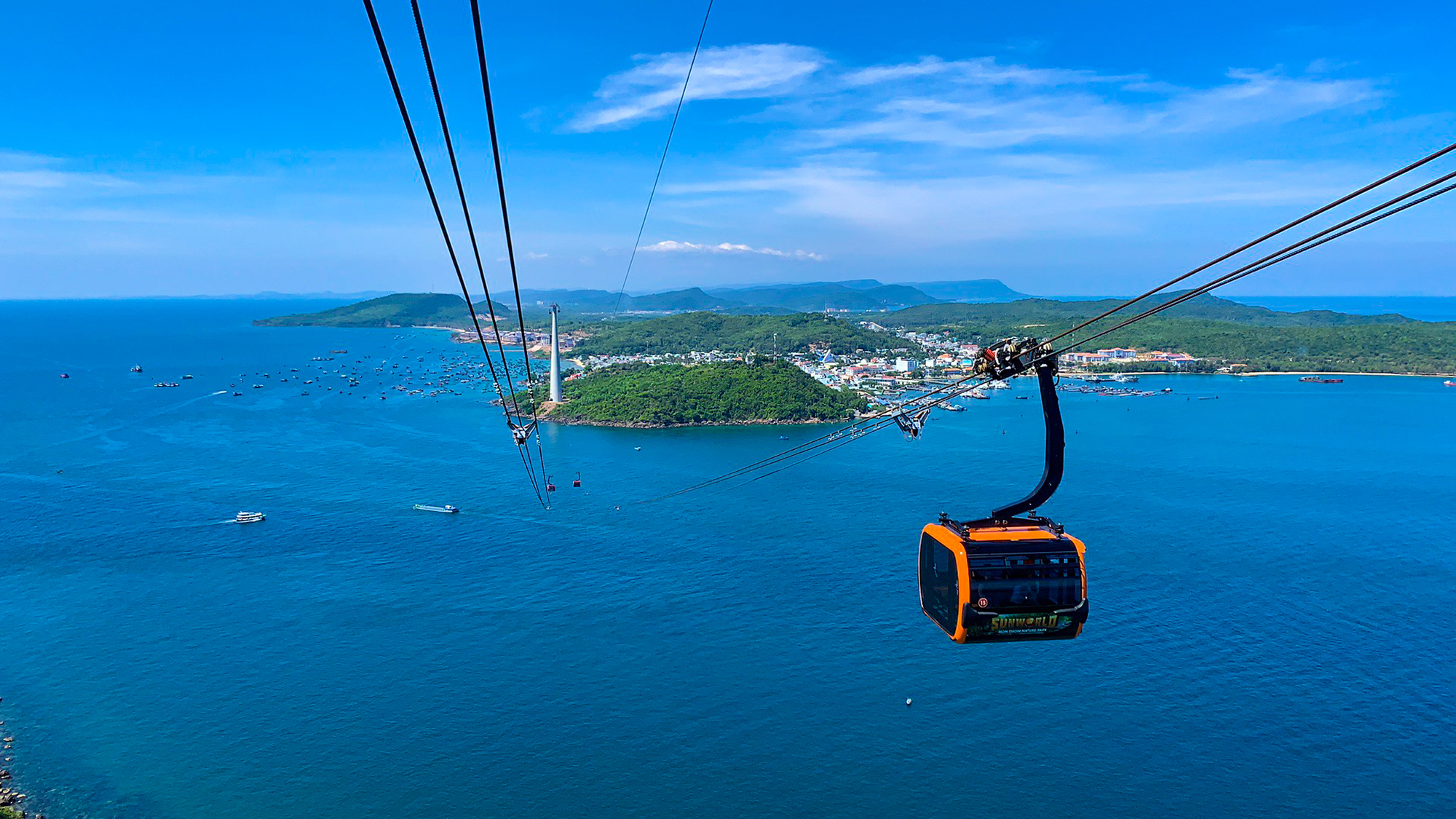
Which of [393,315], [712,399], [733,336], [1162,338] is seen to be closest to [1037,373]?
[712,399]

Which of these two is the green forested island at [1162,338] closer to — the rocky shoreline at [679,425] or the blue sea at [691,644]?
the rocky shoreline at [679,425]

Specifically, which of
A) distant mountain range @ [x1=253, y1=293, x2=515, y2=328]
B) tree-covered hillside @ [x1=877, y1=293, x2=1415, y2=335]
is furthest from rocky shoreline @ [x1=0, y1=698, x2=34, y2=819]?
distant mountain range @ [x1=253, y1=293, x2=515, y2=328]

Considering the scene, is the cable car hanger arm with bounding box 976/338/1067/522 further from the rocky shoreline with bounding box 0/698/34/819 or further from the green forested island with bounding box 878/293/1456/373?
the green forested island with bounding box 878/293/1456/373

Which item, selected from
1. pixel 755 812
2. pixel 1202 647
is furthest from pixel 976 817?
pixel 1202 647

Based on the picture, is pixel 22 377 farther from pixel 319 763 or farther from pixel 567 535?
pixel 319 763

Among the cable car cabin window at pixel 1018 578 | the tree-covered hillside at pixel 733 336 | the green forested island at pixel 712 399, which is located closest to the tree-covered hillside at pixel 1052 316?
the tree-covered hillside at pixel 733 336
